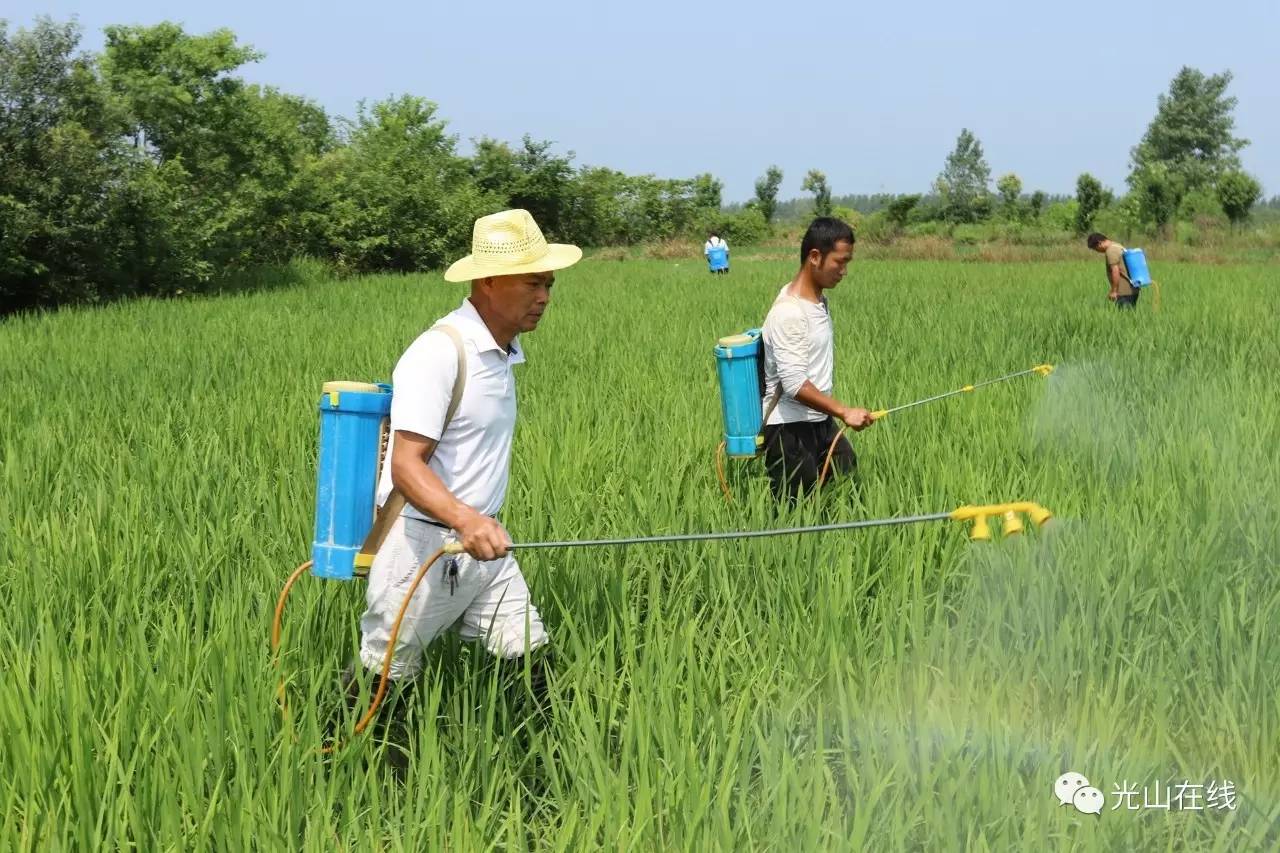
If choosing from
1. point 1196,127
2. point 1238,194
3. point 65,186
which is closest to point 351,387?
point 65,186

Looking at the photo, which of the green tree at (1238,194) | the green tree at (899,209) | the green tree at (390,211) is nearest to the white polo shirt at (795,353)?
the green tree at (390,211)

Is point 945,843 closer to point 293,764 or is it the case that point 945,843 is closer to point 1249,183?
point 293,764

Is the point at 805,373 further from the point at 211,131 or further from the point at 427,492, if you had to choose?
the point at 211,131

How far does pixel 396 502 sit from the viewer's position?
2.06 m

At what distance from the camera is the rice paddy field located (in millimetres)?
1709

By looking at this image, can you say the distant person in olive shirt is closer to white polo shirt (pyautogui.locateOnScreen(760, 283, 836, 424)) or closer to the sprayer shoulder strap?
white polo shirt (pyautogui.locateOnScreen(760, 283, 836, 424))

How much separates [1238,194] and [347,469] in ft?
112

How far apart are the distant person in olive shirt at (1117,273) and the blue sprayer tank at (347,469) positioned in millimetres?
8614

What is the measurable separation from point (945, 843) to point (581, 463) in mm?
2615

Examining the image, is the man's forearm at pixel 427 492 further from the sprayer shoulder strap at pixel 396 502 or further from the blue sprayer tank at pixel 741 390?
the blue sprayer tank at pixel 741 390

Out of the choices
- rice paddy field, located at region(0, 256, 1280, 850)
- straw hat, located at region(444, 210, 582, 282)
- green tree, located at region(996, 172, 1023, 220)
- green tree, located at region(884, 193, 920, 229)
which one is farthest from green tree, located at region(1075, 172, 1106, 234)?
straw hat, located at region(444, 210, 582, 282)

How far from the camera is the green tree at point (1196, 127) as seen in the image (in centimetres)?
5400

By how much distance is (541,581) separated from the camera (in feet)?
9.09

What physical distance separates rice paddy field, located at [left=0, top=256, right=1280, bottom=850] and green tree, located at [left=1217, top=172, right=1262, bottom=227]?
2933 centimetres
